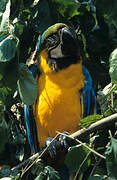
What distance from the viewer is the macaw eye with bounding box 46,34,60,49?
226 cm

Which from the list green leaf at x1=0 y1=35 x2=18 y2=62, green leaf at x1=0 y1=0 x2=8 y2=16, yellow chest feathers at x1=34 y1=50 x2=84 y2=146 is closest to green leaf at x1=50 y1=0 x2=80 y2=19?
yellow chest feathers at x1=34 y1=50 x2=84 y2=146

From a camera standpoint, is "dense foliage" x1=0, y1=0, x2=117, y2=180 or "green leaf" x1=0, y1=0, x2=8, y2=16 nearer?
"dense foliage" x1=0, y1=0, x2=117, y2=180

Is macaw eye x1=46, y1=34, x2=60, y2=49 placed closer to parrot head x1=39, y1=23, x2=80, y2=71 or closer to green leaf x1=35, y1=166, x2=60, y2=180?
parrot head x1=39, y1=23, x2=80, y2=71

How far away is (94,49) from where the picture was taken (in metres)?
2.52

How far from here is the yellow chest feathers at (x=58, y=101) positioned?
87.4 inches

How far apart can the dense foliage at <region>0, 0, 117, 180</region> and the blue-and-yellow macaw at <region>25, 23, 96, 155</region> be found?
13 centimetres

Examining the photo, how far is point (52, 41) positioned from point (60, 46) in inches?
3.0

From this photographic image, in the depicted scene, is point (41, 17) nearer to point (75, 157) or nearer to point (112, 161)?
point (75, 157)

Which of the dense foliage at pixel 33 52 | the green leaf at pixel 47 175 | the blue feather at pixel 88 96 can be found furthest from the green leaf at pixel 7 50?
the blue feather at pixel 88 96

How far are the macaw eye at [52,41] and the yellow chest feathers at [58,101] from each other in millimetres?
126

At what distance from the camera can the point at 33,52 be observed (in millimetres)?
2588

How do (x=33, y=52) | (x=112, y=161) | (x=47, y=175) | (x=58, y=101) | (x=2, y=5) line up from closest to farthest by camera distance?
(x=112, y=161)
(x=47, y=175)
(x=2, y=5)
(x=58, y=101)
(x=33, y=52)

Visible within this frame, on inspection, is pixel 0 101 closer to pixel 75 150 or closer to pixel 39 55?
pixel 39 55

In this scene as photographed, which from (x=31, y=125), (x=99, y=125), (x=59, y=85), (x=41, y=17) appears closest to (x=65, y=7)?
(x=41, y=17)
